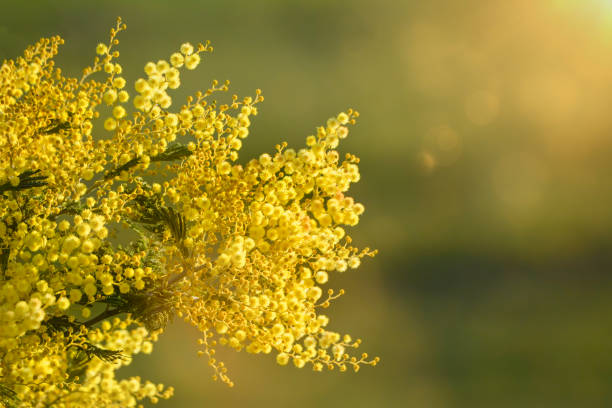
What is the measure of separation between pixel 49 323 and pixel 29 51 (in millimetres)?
900

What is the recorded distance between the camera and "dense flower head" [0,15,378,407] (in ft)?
4.94

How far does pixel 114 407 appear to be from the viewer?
127 centimetres

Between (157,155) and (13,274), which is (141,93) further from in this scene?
(13,274)

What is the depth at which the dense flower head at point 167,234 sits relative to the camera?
4.94ft

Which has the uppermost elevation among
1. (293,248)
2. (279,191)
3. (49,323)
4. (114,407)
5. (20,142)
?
(20,142)

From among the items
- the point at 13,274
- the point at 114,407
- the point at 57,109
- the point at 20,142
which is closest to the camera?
the point at 114,407

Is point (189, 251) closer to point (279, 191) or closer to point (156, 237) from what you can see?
point (156, 237)

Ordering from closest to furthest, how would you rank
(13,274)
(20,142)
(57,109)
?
(13,274)
(20,142)
(57,109)

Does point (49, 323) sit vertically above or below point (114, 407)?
above

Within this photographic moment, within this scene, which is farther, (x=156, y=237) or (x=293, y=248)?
(x=156, y=237)

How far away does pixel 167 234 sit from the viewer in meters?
1.65

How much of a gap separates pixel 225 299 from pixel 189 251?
0.70 feet

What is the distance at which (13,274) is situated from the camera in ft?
5.05

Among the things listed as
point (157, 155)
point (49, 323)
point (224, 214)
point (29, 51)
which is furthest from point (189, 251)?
point (29, 51)
